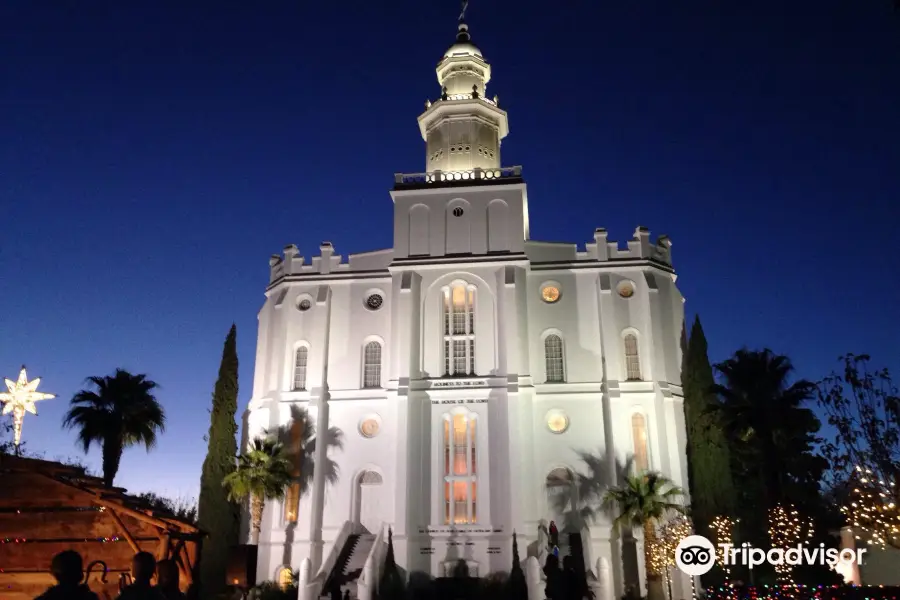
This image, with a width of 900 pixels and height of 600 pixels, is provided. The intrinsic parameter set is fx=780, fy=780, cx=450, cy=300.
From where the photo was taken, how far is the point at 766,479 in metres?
32.9

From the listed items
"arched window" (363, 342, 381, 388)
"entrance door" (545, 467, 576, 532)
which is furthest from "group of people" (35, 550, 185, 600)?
"arched window" (363, 342, 381, 388)

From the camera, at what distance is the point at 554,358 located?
38.7 meters

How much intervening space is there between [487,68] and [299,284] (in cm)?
1734

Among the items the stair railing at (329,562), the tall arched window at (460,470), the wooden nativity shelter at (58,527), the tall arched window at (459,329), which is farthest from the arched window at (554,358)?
the wooden nativity shelter at (58,527)

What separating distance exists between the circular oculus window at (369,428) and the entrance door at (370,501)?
5.96 feet

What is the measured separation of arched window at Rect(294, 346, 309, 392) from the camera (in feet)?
131

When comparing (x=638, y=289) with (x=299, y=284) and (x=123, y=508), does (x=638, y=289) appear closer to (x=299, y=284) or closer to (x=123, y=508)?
(x=299, y=284)

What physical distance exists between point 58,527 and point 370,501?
85.1ft

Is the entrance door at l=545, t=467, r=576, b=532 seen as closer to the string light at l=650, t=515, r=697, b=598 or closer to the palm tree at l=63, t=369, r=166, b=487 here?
the string light at l=650, t=515, r=697, b=598

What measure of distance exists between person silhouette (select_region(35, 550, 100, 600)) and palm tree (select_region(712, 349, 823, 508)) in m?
31.6

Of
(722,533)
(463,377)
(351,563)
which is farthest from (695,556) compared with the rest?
(351,563)

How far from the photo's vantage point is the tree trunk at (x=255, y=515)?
34.8 metres

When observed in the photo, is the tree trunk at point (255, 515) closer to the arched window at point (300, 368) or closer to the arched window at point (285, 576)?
the arched window at point (285, 576)

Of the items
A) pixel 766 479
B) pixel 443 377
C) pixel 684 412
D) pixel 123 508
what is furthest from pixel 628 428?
pixel 123 508
